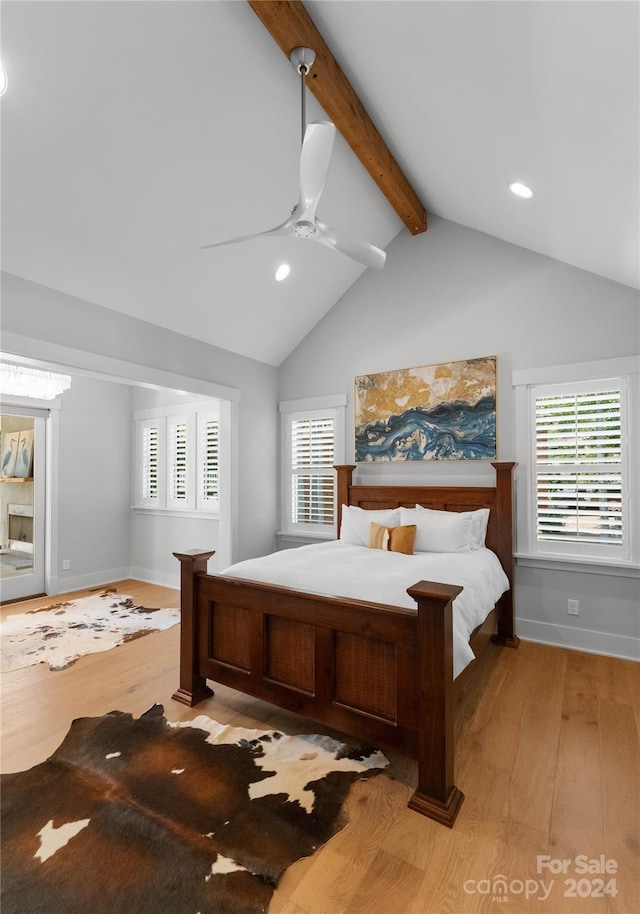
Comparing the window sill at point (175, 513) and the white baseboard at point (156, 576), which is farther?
the white baseboard at point (156, 576)

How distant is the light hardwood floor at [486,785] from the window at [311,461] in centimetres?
204

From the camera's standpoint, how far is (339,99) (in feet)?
8.84

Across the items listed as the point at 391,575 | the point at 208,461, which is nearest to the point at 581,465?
the point at 391,575

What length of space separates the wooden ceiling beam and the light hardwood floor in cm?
368

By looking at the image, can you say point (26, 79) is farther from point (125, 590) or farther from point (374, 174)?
point (125, 590)

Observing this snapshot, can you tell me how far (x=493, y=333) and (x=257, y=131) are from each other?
244 cm

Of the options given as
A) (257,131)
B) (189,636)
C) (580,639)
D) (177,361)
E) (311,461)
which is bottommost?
(580,639)

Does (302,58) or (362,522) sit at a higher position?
(302,58)

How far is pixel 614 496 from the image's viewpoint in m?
3.36

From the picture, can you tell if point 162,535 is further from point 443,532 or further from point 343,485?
point 443,532

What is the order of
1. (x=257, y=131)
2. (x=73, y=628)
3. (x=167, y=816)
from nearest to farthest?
1. (x=167, y=816)
2. (x=257, y=131)
3. (x=73, y=628)

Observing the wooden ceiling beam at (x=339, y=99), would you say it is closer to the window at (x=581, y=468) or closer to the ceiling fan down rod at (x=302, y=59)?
the ceiling fan down rod at (x=302, y=59)

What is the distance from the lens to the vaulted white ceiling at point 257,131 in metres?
1.83

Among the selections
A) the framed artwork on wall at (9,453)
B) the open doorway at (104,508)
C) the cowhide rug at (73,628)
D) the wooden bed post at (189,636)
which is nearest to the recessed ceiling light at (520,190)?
the open doorway at (104,508)
